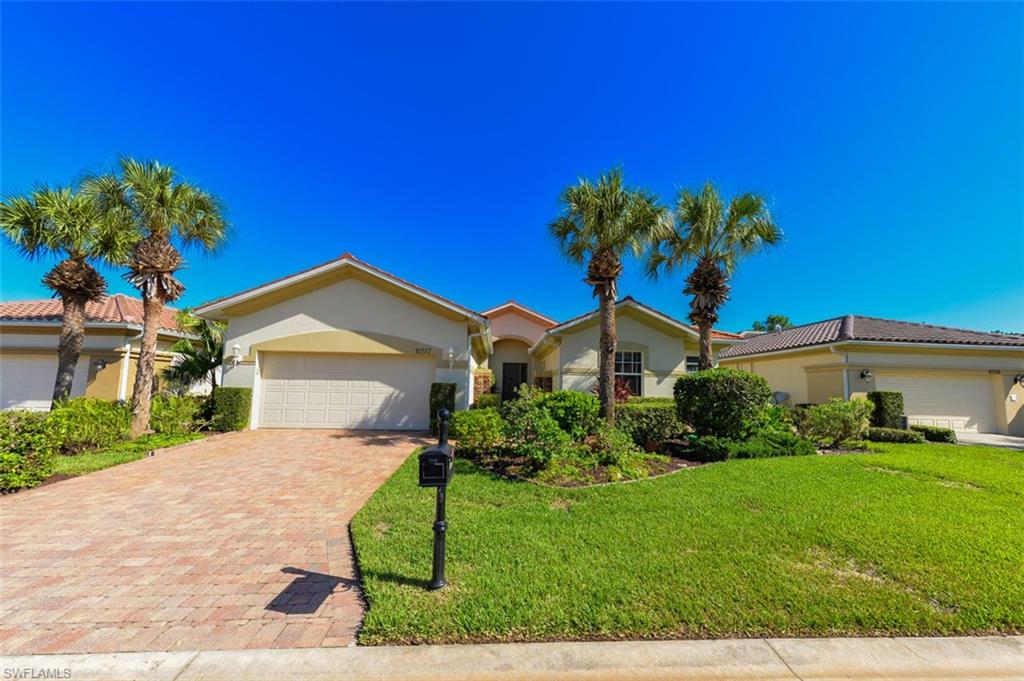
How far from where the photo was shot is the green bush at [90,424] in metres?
9.10

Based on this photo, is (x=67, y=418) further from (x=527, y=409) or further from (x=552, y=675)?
(x=552, y=675)

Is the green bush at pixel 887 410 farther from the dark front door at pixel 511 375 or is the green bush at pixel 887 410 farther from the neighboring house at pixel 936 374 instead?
the dark front door at pixel 511 375

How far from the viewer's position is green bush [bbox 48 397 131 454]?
9102mm

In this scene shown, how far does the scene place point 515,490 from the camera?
644 cm

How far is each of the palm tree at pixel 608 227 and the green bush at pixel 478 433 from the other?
3050 mm

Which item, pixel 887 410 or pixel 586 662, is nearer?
pixel 586 662

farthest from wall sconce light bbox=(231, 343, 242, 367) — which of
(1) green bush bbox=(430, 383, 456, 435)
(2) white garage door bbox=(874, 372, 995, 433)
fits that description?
(2) white garage door bbox=(874, 372, 995, 433)

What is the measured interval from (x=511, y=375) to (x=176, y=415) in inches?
625

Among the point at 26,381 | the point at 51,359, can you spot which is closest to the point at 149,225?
the point at 51,359

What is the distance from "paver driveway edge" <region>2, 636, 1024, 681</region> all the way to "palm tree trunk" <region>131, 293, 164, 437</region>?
10.8m

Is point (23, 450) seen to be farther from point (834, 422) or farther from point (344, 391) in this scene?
point (834, 422)

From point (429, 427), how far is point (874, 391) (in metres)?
16.2

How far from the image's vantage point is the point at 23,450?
673cm

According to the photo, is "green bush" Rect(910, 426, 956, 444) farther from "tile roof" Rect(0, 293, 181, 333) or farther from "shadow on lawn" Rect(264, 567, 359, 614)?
"tile roof" Rect(0, 293, 181, 333)
